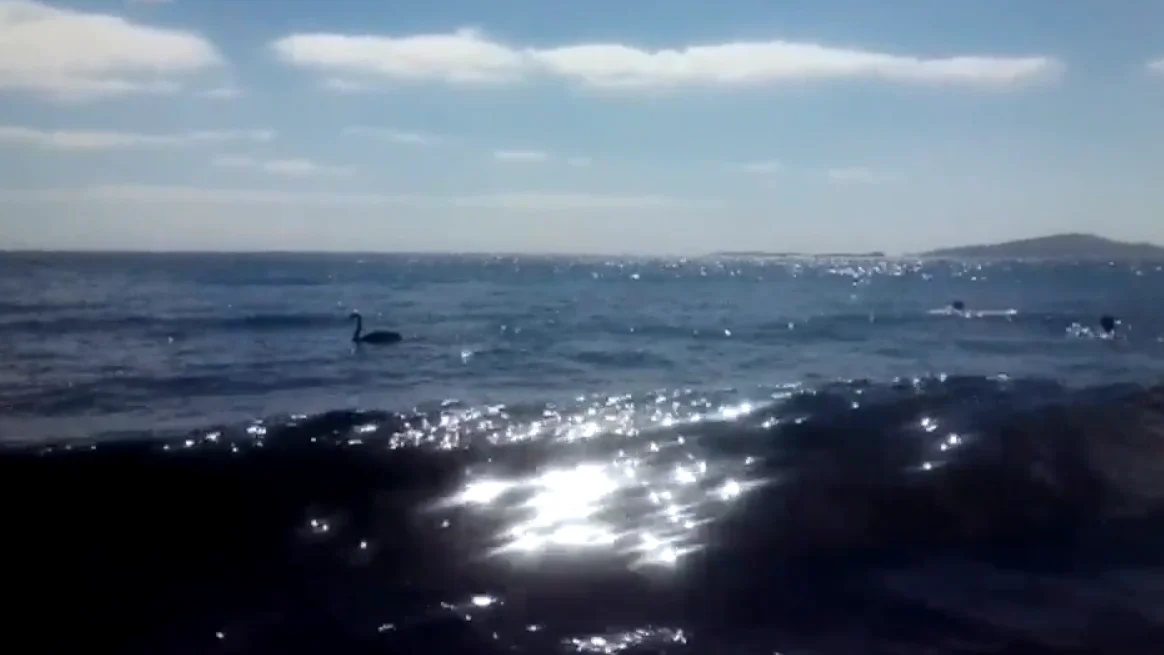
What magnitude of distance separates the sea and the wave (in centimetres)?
5

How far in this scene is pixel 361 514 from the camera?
1404 cm

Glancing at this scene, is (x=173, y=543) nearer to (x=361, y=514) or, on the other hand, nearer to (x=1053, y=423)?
(x=361, y=514)

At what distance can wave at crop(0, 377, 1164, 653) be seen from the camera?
10.4m

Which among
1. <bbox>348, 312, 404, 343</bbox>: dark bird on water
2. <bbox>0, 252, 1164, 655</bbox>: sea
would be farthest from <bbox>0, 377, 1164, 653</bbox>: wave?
<bbox>348, 312, 404, 343</bbox>: dark bird on water

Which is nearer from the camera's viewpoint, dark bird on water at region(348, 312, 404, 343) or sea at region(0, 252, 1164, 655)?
sea at region(0, 252, 1164, 655)

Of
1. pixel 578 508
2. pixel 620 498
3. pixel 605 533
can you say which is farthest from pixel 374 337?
pixel 605 533

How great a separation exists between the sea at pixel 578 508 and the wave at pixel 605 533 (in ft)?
0.17

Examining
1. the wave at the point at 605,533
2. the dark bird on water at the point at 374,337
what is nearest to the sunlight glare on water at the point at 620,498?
the wave at the point at 605,533

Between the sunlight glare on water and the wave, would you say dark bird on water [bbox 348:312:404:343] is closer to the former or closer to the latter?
the wave

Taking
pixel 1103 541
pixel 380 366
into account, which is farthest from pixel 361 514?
pixel 380 366

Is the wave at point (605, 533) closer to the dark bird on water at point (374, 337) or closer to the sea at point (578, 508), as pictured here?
the sea at point (578, 508)

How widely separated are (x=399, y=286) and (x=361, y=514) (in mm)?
81555

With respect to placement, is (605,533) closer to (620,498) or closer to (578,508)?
(578,508)

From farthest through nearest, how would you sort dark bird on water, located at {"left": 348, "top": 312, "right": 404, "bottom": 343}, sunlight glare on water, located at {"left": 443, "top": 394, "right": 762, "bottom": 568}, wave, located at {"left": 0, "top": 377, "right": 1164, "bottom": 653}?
dark bird on water, located at {"left": 348, "top": 312, "right": 404, "bottom": 343}
sunlight glare on water, located at {"left": 443, "top": 394, "right": 762, "bottom": 568}
wave, located at {"left": 0, "top": 377, "right": 1164, "bottom": 653}
